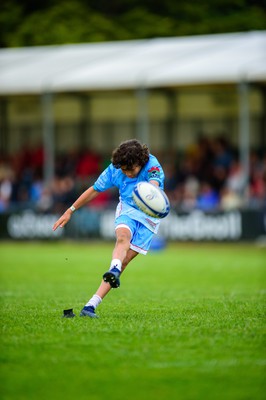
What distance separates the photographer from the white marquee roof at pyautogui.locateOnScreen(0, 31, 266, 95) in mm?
24953

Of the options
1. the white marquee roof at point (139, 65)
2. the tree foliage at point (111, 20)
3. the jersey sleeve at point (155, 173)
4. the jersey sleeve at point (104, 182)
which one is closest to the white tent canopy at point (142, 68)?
the white marquee roof at point (139, 65)

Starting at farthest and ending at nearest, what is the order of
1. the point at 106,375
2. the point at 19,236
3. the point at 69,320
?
1. the point at 19,236
2. the point at 69,320
3. the point at 106,375

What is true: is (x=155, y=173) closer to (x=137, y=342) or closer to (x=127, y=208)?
(x=127, y=208)

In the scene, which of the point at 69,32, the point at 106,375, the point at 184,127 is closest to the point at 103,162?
the point at 184,127

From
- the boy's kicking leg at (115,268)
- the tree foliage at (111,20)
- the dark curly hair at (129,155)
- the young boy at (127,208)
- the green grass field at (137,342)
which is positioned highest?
the tree foliage at (111,20)

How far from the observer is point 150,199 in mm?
8133

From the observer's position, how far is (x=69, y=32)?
123 feet

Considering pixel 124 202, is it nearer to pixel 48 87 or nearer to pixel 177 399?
pixel 177 399

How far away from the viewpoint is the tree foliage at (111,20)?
36.4 meters

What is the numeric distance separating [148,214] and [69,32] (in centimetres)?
3033

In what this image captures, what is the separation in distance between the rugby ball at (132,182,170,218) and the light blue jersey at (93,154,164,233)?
38cm

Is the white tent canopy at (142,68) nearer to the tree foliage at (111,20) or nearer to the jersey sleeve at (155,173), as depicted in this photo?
the tree foliage at (111,20)

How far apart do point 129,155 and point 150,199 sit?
1.74 feet

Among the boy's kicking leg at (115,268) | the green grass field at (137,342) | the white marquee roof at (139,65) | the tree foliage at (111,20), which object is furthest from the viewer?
the tree foliage at (111,20)
